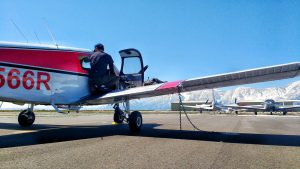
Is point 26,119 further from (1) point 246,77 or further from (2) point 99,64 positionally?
(1) point 246,77

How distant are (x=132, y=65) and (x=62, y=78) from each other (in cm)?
417

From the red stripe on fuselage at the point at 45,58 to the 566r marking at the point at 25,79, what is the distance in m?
0.32

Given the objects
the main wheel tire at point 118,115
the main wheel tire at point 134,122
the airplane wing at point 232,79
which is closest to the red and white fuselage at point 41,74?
the airplane wing at point 232,79

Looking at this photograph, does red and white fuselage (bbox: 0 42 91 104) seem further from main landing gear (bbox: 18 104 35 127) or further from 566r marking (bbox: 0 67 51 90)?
main landing gear (bbox: 18 104 35 127)

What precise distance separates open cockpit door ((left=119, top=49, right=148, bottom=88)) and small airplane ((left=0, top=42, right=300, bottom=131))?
184 centimetres

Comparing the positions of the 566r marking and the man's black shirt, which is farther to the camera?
the man's black shirt

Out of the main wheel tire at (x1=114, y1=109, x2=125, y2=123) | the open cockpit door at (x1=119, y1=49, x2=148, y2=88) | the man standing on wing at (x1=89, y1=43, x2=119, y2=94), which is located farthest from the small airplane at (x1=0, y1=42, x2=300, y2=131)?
the main wheel tire at (x1=114, y1=109, x2=125, y2=123)

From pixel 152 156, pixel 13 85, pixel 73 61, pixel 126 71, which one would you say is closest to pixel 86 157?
pixel 152 156

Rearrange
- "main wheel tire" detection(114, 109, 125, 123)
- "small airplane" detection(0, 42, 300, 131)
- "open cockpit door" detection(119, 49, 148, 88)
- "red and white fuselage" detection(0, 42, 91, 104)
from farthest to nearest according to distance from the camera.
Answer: "main wheel tire" detection(114, 109, 125, 123) < "open cockpit door" detection(119, 49, 148, 88) < "red and white fuselage" detection(0, 42, 91, 104) < "small airplane" detection(0, 42, 300, 131)

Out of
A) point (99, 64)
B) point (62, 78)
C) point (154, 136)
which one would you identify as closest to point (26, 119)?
Answer: point (62, 78)

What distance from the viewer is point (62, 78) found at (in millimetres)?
10859

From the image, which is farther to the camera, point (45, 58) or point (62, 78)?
point (62, 78)

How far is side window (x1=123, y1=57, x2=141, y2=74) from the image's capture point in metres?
14.1

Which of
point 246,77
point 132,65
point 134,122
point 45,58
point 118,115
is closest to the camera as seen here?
point 246,77
